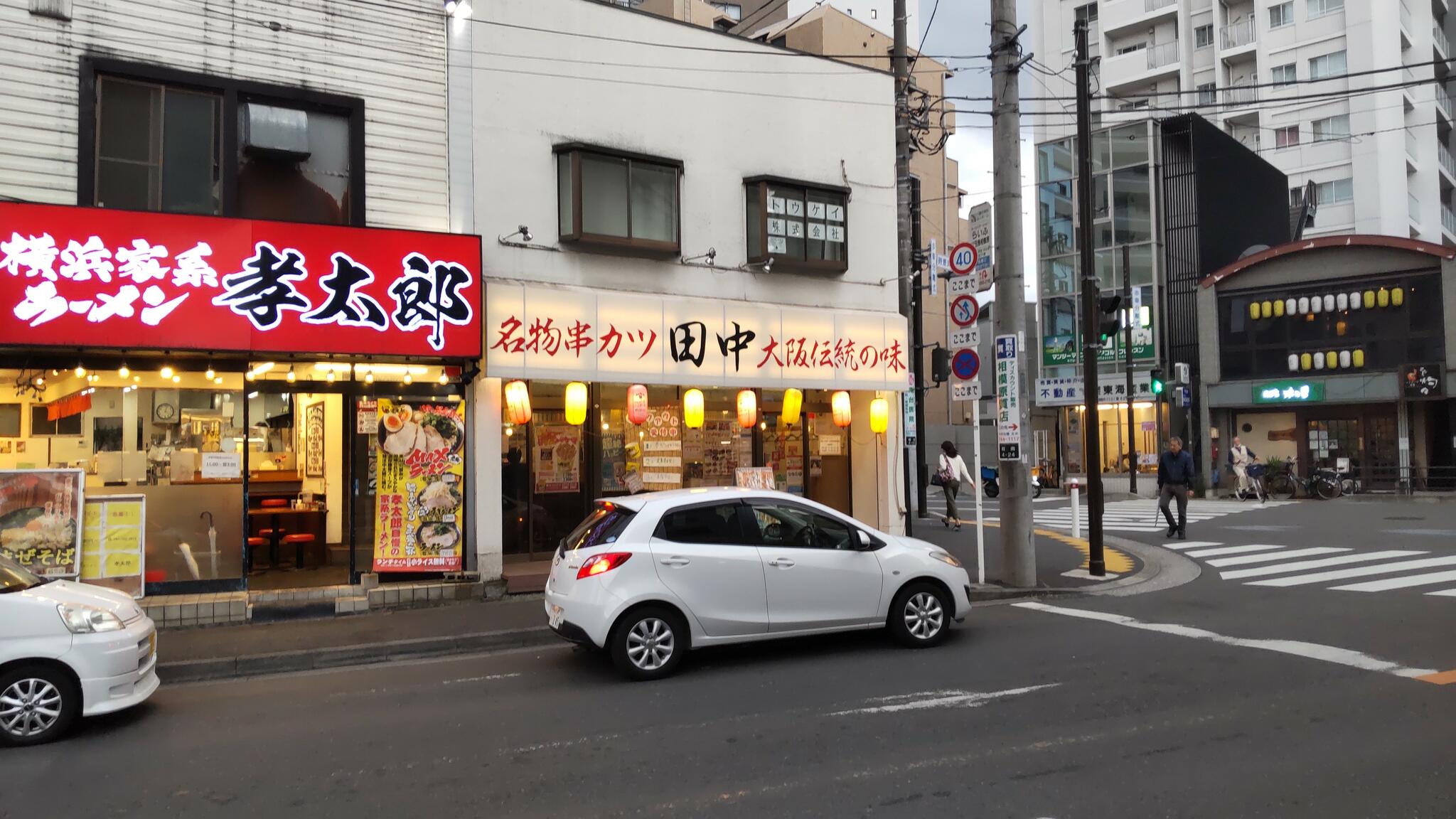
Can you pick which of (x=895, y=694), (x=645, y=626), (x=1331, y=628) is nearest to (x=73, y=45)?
(x=645, y=626)

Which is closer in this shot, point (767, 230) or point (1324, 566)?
point (1324, 566)

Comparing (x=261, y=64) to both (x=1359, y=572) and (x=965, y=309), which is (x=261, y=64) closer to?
(x=965, y=309)

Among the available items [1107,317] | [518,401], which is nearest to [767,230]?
[518,401]

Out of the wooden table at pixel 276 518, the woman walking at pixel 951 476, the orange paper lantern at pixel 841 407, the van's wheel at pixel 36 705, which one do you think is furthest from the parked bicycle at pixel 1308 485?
the van's wheel at pixel 36 705

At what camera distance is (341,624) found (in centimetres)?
1080

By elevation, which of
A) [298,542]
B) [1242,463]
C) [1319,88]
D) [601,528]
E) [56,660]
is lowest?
[56,660]

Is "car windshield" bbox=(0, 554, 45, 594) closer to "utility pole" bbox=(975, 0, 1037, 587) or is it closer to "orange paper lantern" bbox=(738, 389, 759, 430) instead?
"orange paper lantern" bbox=(738, 389, 759, 430)

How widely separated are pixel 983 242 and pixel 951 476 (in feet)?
24.5

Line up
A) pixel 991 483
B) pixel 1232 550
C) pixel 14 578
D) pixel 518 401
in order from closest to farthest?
1. pixel 14 578
2. pixel 518 401
3. pixel 1232 550
4. pixel 991 483

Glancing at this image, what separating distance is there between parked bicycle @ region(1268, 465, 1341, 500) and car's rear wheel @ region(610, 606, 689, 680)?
2623cm

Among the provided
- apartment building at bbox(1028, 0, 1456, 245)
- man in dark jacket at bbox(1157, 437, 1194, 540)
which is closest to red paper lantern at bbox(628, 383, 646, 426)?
man in dark jacket at bbox(1157, 437, 1194, 540)

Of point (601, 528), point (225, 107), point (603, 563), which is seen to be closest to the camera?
point (603, 563)

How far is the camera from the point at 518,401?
1259 cm

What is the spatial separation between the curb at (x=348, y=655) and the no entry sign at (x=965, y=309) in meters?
7.08
